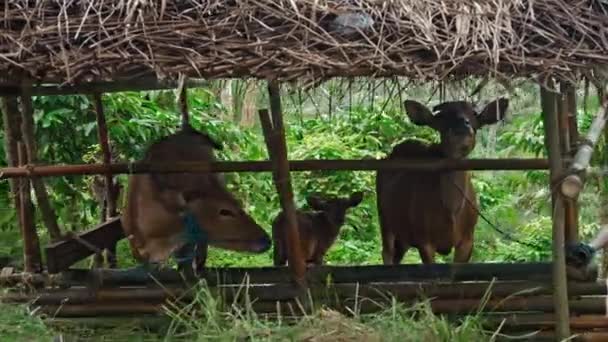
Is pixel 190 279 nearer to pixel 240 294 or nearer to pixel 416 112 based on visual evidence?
pixel 240 294

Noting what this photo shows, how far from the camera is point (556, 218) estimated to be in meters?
6.60

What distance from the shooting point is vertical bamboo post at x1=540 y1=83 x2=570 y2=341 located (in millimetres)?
6613

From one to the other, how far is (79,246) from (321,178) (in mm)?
5718

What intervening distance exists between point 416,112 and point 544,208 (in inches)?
179

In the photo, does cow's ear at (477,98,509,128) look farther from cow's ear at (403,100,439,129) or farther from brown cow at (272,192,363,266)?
brown cow at (272,192,363,266)

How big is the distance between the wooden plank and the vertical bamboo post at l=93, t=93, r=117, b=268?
0.13 m

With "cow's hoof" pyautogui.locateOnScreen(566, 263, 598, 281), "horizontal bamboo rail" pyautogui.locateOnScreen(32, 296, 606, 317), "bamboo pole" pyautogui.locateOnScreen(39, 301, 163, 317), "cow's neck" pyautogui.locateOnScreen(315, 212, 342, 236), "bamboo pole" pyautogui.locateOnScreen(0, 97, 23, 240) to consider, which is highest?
"bamboo pole" pyautogui.locateOnScreen(0, 97, 23, 240)

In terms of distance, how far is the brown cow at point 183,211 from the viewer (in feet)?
27.6

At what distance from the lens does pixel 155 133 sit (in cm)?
1036

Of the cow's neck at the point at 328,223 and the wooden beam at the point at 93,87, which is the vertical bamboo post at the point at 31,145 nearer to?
the wooden beam at the point at 93,87

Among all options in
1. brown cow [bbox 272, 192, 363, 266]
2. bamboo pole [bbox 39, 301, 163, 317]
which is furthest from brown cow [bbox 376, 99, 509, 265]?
bamboo pole [bbox 39, 301, 163, 317]

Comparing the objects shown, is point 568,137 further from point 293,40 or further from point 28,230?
point 28,230

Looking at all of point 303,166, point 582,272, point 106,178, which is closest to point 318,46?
point 303,166

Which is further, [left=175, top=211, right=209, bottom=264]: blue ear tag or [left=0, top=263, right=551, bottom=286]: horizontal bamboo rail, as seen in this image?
[left=175, top=211, right=209, bottom=264]: blue ear tag
